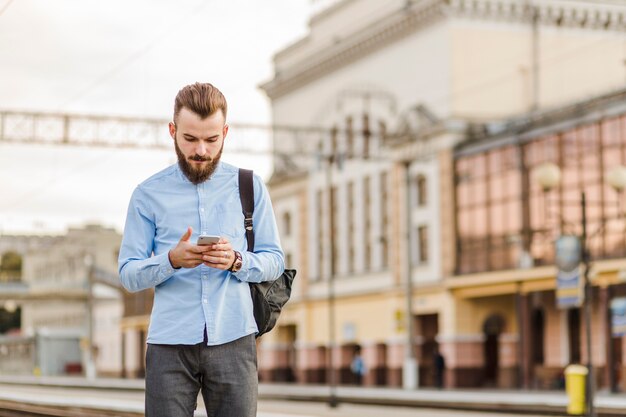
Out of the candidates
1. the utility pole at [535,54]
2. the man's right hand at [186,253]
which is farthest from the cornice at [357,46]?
the man's right hand at [186,253]

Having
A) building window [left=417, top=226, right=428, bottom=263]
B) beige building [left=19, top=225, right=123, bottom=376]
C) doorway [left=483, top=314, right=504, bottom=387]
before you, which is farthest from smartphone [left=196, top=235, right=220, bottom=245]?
beige building [left=19, top=225, right=123, bottom=376]

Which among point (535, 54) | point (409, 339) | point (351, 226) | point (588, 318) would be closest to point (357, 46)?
point (351, 226)

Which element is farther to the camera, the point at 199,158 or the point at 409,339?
the point at 409,339

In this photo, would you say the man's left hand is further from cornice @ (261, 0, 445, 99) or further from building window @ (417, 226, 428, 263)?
cornice @ (261, 0, 445, 99)

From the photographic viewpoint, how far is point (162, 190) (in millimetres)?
4496

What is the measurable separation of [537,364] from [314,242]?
19.6 metres

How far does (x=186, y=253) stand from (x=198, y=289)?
0.74 feet

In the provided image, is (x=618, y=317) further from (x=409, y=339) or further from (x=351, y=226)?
(x=351, y=226)

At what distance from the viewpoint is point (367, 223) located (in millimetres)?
63719

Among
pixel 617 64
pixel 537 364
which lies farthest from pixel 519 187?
pixel 617 64

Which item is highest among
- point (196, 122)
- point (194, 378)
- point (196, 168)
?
point (196, 122)

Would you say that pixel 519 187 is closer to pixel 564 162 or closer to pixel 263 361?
pixel 564 162

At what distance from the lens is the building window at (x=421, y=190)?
189ft

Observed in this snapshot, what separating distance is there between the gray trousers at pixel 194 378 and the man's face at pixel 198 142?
21.7 inches
